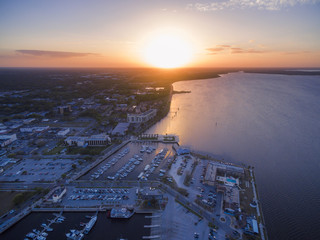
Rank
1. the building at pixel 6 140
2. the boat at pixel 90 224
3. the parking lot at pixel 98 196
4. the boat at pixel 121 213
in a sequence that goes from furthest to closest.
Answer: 1. the building at pixel 6 140
2. the parking lot at pixel 98 196
3. the boat at pixel 121 213
4. the boat at pixel 90 224

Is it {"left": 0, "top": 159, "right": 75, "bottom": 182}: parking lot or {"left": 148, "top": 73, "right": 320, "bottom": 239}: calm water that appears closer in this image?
{"left": 148, "top": 73, "right": 320, "bottom": 239}: calm water

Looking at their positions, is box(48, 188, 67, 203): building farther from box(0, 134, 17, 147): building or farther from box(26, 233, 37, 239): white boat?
Answer: box(0, 134, 17, 147): building

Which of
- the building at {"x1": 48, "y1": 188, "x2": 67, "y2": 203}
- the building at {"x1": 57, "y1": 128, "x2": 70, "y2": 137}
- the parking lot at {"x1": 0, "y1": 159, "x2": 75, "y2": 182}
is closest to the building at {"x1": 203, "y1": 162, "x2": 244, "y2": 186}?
the building at {"x1": 48, "y1": 188, "x2": 67, "y2": 203}

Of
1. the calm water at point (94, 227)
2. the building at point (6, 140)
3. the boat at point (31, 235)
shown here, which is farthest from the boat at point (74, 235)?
the building at point (6, 140)

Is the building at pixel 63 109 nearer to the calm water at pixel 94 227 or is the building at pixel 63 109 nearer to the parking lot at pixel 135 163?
the parking lot at pixel 135 163

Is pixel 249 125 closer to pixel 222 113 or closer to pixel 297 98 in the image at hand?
pixel 222 113
